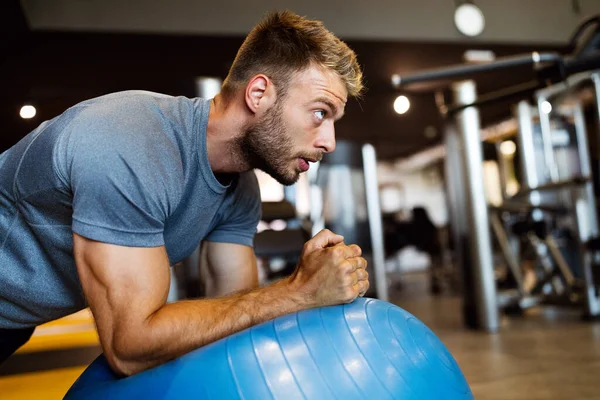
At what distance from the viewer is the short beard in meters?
1.08

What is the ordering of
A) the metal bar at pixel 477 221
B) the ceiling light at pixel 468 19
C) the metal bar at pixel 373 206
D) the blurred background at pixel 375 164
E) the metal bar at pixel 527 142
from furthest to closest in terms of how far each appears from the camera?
the ceiling light at pixel 468 19 → the metal bar at pixel 373 206 → the metal bar at pixel 527 142 → the metal bar at pixel 477 221 → the blurred background at pixel 375 164

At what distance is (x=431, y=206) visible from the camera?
11672mm

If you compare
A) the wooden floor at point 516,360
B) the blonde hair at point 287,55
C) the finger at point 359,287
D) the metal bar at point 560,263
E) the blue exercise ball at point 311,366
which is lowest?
the wooden floor at point 516,360

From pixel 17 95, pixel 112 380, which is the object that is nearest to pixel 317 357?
pixel 112 380

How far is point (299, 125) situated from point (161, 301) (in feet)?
1.46

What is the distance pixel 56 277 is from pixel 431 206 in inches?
439

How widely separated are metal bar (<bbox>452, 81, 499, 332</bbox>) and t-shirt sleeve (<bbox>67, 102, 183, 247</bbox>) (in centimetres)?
238

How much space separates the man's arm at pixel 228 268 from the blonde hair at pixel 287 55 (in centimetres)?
41

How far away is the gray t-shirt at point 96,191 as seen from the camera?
0.86 metres

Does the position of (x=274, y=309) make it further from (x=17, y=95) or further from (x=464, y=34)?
(x=17, y=95)

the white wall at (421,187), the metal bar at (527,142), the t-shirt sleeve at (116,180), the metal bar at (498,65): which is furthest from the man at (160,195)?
the white wall at (421,187)

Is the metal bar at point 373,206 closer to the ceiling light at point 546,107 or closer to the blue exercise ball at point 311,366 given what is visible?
the ceiling light at point 546,107

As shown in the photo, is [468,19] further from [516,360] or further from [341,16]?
[516,360]

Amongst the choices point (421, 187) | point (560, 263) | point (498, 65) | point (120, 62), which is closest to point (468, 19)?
point (560, 263)
